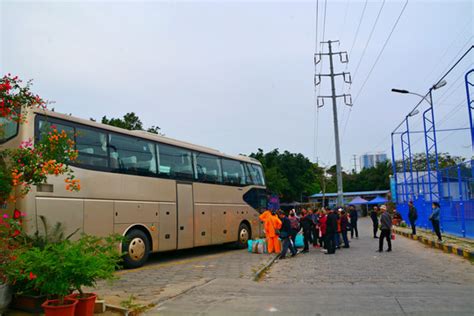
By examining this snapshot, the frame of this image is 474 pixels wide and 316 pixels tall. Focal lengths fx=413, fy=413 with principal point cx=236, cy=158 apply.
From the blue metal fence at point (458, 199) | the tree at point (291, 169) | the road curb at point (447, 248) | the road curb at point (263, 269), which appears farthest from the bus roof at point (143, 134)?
the tree at point (291, 169)

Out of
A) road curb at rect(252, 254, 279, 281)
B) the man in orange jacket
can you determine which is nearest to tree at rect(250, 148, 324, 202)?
→ the man in orange jacket

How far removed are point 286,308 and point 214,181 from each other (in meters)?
9.11

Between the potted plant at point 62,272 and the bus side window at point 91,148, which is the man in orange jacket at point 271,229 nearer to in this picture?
the bus side window at point 91,148

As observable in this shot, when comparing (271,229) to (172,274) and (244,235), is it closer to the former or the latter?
(244,235)

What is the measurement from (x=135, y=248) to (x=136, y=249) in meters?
0.04

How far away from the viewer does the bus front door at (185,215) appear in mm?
13477

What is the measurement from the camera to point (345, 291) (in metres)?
8.00

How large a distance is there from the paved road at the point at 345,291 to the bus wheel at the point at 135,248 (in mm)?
3240

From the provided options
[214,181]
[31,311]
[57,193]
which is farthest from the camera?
[214,181]

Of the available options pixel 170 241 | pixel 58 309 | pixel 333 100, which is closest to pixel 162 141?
pixel 170 241

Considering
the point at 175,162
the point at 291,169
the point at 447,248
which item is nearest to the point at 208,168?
the point at 175,162

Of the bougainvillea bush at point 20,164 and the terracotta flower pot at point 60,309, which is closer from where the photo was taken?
the terracotta flower pot at point 60,309

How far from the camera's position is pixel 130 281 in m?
9.48

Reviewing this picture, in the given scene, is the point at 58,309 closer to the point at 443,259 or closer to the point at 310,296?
the point at 310,296
